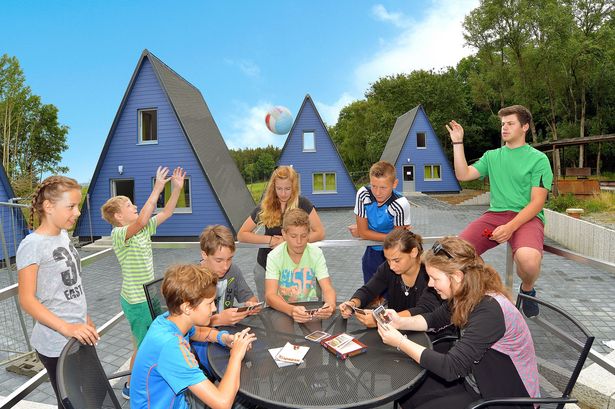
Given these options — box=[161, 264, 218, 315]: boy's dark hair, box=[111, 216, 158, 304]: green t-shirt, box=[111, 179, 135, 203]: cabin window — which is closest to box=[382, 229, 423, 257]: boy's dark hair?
box=[161, 264, 218, 315]: boy's dark hair

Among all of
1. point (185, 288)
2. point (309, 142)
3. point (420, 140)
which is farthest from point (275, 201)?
point (420, 140)

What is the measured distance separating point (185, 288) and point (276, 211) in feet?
6.34

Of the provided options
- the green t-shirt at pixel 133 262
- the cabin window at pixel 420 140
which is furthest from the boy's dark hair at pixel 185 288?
the cabin window at pixel 420 140

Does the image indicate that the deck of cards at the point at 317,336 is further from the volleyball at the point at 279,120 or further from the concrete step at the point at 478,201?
the concrete step at the point at 478,201

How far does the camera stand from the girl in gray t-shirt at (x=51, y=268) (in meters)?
2.30

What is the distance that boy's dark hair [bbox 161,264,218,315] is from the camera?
6.80 feet

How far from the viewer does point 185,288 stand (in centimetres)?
207

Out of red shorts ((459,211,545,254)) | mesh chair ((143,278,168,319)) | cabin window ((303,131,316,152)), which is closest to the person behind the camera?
mesh chair ((143,278,168,319))

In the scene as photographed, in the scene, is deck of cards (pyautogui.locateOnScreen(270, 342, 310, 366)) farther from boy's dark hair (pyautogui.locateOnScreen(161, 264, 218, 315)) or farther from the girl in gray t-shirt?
the girl in gray t-shirt

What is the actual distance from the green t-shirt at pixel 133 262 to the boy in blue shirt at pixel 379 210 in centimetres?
203

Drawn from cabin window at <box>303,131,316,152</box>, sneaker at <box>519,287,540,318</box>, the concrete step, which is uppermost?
cabin window at <box>303,131,316,152</box>

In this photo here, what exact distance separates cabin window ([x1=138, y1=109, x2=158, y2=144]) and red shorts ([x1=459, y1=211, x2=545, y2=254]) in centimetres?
1548

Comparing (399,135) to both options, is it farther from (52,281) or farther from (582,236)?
(52,281)

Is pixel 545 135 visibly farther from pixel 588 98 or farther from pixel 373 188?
pixel 373 188
